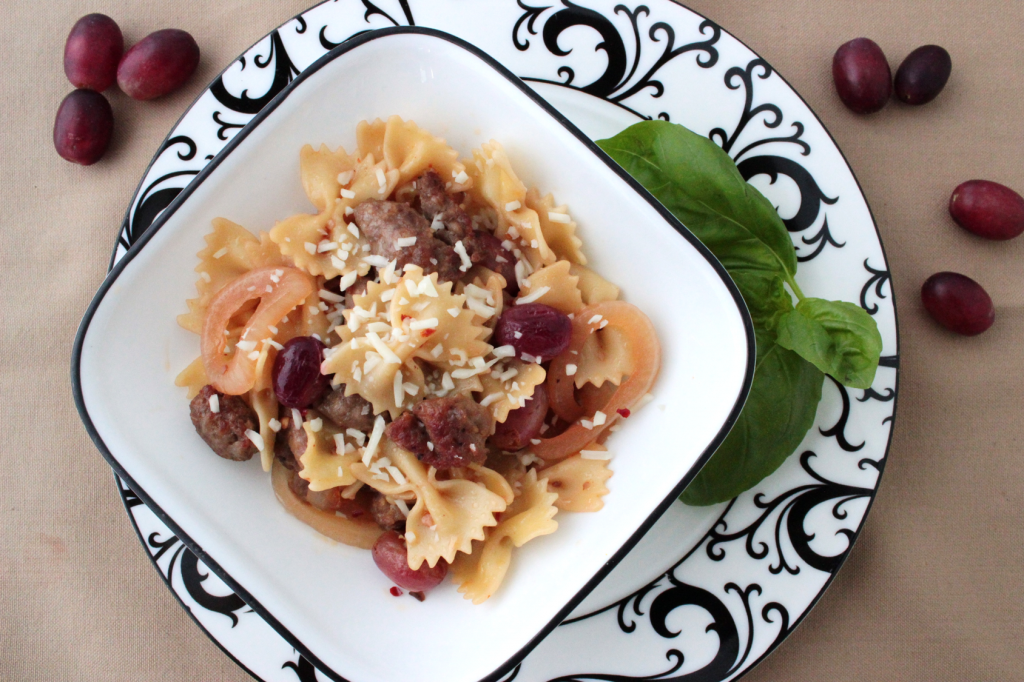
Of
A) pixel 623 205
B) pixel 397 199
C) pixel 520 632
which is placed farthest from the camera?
pixel 397 199

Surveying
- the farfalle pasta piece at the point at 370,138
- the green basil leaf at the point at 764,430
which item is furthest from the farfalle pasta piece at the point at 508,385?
the farfalle pasta piece at the point at 370,138

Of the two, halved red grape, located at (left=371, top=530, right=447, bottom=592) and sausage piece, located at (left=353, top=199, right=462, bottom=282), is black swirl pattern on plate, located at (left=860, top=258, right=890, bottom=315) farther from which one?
halved red grape, located at (left=371, top=530, right=447, bottom=592)

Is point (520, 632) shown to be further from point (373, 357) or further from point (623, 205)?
point (623, 205)

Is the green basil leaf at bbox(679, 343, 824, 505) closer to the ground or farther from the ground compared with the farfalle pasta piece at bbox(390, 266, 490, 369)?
farther from the ground

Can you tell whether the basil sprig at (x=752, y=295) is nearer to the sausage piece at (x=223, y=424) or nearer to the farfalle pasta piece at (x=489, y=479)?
the farfalle pasta piece at (x=489, y=479)

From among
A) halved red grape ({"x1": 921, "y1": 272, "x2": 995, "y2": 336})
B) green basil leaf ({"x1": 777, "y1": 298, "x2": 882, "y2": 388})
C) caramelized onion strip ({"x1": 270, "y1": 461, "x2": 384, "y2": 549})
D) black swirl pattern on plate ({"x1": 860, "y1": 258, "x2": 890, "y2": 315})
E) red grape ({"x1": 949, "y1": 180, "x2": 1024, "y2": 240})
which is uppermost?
red grape ({"x1": 949, "y1": 180, "x2": 1024, "y2": 240})

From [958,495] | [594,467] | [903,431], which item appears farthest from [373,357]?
[958,495]

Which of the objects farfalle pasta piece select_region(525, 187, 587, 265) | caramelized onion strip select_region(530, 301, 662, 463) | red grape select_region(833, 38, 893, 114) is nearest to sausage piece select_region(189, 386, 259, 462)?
caramelized onion strip select_region(530, 301, 662, 463)
